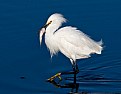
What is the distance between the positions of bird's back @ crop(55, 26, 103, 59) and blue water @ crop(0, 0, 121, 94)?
399mm

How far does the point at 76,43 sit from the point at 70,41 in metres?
0.10

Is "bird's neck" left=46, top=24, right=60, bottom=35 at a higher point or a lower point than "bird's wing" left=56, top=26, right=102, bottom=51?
higher

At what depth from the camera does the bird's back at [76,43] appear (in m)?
7.72

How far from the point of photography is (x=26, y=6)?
33.8 ft

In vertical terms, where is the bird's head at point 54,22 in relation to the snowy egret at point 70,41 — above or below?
above

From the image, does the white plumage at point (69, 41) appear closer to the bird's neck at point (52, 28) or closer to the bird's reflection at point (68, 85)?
the bird's neck at point (52, 28)

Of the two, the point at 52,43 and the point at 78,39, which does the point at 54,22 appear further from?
the point at 78,39

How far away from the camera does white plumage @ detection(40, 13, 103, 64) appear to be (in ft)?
25.4

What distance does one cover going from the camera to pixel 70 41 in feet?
25.4

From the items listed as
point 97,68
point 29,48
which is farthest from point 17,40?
point 97,68

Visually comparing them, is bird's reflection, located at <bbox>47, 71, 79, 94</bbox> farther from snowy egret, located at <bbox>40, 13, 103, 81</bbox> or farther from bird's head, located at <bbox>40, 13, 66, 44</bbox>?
bird's head, located at <bbox>40, 13, 66, 44</bbox>

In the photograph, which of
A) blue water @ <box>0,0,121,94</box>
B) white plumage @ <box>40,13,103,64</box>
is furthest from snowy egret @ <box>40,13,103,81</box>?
blue water @ <box>0,0,121,94</box>

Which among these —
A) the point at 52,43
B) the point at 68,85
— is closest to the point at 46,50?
the point at 52,43

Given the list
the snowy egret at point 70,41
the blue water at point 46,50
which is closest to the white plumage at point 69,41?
the snowy egret at point 70,41
